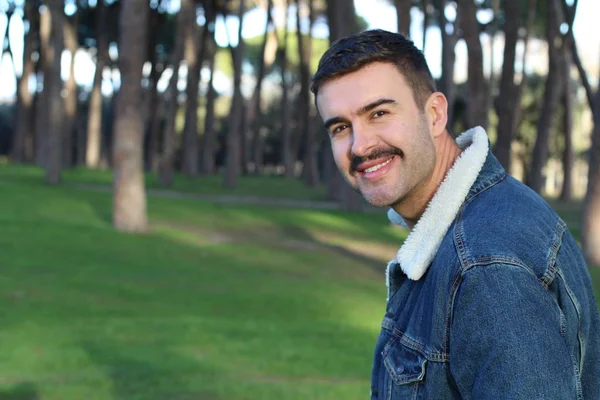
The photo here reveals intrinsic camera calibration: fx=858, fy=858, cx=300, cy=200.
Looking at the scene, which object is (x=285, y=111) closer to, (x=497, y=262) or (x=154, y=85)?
(x=154, y=85)

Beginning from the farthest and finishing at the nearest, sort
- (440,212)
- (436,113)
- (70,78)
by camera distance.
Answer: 1. (70,78)
2. (436,113)
3. (440,212)

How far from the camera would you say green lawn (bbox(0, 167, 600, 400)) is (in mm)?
7523

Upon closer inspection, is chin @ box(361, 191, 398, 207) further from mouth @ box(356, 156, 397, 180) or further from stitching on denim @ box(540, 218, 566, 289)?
stitching on denim @ box(540, 218, 566, 289)

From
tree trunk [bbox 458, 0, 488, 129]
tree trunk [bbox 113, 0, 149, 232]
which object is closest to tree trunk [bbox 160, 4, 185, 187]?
tree trunk [bbox 113, 0, 149, 232]

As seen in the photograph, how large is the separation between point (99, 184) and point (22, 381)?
73.5 ft

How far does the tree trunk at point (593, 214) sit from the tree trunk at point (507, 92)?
232 centimetres

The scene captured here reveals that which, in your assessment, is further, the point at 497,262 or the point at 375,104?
the point at 375,104

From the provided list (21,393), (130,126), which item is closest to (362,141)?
(21,393)

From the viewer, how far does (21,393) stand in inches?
278

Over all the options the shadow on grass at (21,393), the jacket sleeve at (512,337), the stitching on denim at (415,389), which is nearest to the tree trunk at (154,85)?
the shadow on grass at (21,393)

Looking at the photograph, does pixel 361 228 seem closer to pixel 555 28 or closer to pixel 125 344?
pixel 555 28

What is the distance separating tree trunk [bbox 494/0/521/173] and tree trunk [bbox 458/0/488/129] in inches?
36.7

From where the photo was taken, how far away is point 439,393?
185cm

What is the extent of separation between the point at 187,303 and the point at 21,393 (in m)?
4.57
